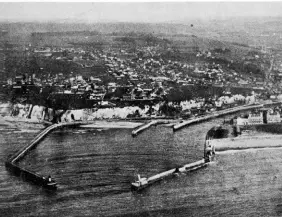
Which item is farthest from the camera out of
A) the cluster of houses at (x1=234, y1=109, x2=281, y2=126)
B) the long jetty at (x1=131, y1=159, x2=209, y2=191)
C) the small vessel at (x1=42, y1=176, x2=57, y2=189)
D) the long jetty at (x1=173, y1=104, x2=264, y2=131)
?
the long jetty at (x1=173, y1=104, x2=264, y2=131)

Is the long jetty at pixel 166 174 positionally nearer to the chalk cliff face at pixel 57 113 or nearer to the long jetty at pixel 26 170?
the long jetty at pixel 26 170

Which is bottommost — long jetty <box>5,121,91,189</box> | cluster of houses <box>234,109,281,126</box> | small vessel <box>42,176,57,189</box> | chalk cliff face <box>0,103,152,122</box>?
small vessel <box>42,176,57,189</box>

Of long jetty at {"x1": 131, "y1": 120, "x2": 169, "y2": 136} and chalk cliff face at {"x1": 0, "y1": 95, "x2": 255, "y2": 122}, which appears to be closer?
chalk cliff face at {"x1": 0, "y1": 95, "x2": 255, "y2": 122}

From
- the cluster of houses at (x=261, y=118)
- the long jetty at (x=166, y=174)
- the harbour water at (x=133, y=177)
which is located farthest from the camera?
the cluster of houses at (x=261, y=118)

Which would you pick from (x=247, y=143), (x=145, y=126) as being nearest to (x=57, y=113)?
(x=145, y=126)

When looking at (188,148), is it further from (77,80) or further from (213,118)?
(77,80)

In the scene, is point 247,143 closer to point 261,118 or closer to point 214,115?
point 261,118

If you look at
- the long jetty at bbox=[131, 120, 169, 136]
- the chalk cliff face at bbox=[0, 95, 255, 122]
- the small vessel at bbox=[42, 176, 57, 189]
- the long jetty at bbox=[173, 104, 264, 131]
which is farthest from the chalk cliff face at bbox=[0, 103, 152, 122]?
the small vessel at bbox=[42, 176, 57, 189]

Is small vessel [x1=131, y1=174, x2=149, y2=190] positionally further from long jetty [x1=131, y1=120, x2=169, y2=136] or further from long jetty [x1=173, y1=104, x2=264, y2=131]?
long jetty [x1=173, y1=104, x2=264, y2=131]

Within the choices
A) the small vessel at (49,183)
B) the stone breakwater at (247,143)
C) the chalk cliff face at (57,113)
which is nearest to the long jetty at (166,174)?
the stone breakwater at (247,143)
